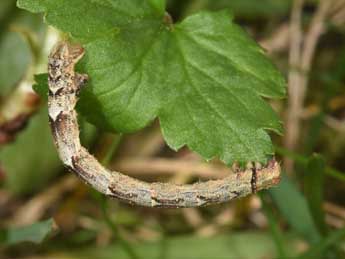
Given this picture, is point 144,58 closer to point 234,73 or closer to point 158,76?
point 158,76

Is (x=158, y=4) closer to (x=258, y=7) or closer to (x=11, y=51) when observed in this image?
(x=11, y=51)

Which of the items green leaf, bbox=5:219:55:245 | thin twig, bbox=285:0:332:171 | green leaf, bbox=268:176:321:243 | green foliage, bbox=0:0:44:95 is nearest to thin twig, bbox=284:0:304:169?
thin twig, bbox=285:0:332:171

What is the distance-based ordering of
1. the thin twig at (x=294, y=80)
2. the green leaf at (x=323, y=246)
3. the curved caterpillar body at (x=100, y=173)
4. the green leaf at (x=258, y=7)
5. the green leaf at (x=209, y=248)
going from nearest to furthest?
the curved caterpillar body at (x=100, y=173) < the green leaf at (x=323, y=246) < the green leaf at (x=209, y=248) < the thin twig at (x=294, y=80) < the green leaf at (x=258, y=7)

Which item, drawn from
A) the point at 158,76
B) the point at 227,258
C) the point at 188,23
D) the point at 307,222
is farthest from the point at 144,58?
the point at 227,258

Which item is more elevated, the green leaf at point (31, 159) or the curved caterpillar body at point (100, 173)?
the curved caterpillar body at point (100, 173)

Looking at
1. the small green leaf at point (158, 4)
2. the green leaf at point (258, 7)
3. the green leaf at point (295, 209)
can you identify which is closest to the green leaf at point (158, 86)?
the small green leaf at point (158, 4)

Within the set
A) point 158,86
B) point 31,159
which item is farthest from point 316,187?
point 31,159

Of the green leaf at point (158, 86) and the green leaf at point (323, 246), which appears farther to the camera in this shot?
the green leaf at point (323, 246)

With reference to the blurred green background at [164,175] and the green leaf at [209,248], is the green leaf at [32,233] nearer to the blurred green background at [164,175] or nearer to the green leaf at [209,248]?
the blurred green background at [164,175]
